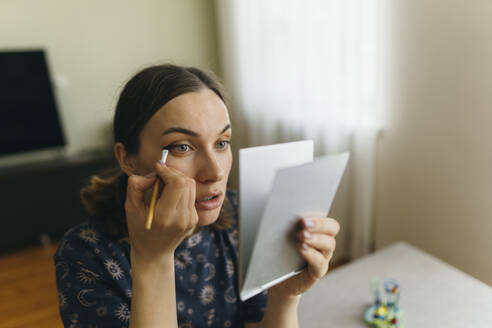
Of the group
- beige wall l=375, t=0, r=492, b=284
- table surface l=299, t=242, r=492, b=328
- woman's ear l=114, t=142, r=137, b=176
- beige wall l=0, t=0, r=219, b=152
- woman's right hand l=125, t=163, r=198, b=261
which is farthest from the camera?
beige wall l=0, t=0, r=219, b=152

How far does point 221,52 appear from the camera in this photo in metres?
3.19

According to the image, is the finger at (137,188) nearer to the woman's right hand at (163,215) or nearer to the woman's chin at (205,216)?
the woman's right hand at (163,215)

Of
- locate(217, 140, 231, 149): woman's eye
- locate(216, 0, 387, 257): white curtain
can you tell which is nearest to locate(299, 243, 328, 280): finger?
locate(217, 140, 231, 149): woman's eye

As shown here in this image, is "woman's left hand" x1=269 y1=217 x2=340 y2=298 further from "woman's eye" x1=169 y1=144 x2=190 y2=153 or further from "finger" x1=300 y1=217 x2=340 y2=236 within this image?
"woman's eye" x1=169 y1=144 x2=190 y2=153

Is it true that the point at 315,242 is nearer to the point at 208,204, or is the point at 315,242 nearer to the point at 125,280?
the point at 208,204

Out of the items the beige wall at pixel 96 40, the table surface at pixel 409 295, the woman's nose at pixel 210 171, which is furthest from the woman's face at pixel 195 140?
the beige wall at pixel 96 40

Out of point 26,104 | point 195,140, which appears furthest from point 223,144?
point 26,104

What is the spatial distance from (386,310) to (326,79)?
1386mm

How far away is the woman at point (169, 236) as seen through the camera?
0.52m

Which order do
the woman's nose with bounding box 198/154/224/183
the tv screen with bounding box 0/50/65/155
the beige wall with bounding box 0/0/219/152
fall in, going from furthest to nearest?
the beige wall with bounding box 0/0/219/152 < the tv screen with bounding box 0/50/65/155 < the woman's nose with bounding box 198/154/224/183

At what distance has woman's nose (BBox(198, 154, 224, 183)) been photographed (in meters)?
0.63

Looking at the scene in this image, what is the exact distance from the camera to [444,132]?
1.50m

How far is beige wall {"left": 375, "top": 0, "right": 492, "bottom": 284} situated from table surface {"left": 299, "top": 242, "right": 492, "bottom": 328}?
48 cm

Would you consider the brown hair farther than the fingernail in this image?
Yes
